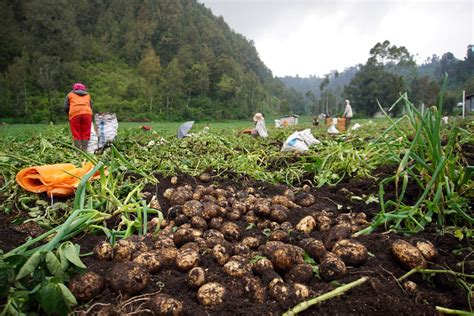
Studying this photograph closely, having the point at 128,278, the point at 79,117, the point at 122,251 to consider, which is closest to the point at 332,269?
the point at 128,278

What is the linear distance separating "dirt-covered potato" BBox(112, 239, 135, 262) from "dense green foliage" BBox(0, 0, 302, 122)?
3809cm

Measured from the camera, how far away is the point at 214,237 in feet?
6.05

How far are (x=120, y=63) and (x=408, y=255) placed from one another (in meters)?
71.4

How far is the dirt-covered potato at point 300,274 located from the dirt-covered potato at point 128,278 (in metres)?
0.66

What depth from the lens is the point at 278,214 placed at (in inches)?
86.9

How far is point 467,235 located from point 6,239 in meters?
2.70

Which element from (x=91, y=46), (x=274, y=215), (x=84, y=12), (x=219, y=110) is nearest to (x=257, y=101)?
(x=219, y=110)

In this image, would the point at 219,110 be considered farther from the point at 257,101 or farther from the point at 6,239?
the point at 6,239

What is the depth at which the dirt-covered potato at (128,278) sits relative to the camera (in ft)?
4.42

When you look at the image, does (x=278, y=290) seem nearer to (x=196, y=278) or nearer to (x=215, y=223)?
(x=196, y=278)

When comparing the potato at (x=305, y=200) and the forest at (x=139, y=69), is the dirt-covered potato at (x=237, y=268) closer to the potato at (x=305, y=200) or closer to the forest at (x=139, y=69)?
the potato at (x=305, y=200)

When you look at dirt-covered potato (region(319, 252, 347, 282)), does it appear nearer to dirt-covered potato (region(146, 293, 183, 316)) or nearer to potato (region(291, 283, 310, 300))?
potato (region(291, 283, 310, 300))

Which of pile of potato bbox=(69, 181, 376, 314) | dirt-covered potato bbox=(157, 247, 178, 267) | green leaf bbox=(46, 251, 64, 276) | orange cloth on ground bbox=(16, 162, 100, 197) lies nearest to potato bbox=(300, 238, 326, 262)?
pile of potato bbox=(69, 181, 376, 314)

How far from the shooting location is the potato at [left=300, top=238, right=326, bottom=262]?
164cm
